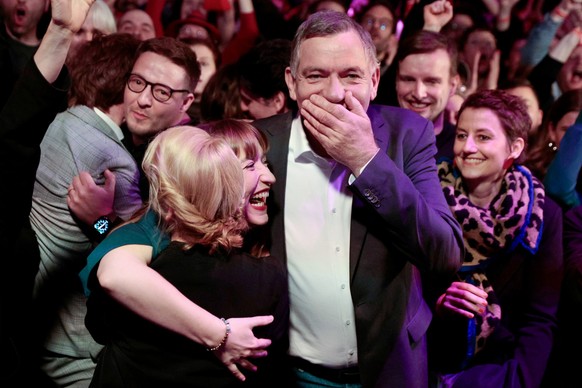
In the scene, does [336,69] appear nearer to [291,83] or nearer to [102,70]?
[291,83]

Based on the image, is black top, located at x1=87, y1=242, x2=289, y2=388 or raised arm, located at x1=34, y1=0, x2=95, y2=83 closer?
raised arm, located at x1=34, y1=0, x2=95, y2=83

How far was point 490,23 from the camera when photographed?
21.0 ft

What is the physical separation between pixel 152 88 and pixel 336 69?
1010 mm

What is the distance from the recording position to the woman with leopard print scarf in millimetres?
2730

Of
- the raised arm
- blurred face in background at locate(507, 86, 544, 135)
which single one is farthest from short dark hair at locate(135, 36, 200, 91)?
blurred face in background at locate(507, 86, 544, 135)

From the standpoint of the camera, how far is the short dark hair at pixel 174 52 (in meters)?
2.91

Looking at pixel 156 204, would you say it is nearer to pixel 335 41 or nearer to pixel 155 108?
pixel 335 41

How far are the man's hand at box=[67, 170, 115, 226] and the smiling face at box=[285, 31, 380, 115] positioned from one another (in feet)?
2.55

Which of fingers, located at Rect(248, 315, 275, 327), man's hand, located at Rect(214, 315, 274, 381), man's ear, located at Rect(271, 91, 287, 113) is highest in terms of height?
man's ear, located at Rect(271, 91, 287, 113)

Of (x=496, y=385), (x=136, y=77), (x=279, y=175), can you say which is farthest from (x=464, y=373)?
(x=136, y=77)

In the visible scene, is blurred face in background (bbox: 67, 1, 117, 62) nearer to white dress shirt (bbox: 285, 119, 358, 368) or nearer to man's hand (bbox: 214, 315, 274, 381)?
white dress shirt (bbox: 285, 119, 358, 368)

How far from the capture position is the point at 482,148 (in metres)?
2.86

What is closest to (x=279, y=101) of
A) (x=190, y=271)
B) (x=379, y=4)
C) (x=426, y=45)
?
(x=426, y=45)

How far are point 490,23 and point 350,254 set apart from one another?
4.86 metres
